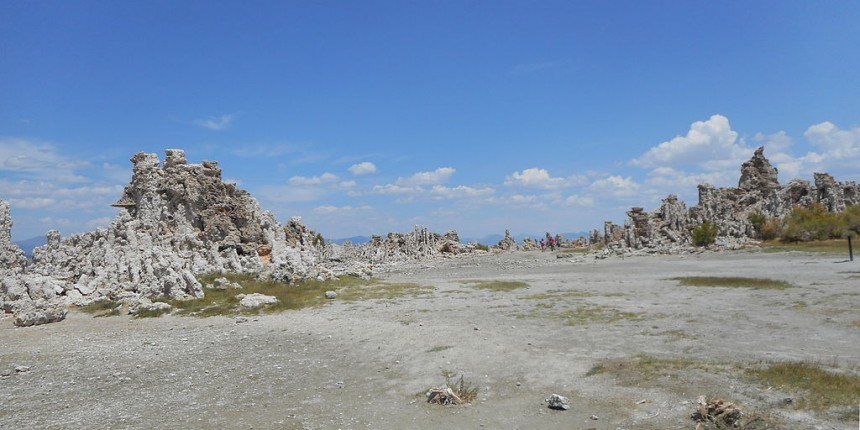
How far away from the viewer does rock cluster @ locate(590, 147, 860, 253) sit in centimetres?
6594

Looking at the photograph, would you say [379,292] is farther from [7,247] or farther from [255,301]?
[7,247]

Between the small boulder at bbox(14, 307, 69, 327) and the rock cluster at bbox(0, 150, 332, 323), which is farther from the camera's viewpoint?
the rock cluster at bbox(0, 150, 332, 323)

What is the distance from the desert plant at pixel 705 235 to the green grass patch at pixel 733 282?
33.0m

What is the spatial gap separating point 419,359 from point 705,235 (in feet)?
182

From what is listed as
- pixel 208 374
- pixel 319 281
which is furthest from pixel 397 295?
pixel 208 374

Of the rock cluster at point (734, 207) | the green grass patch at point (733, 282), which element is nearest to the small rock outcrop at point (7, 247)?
the green grass patch at point (733, 282)

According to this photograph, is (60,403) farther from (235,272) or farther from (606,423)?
(235,272)

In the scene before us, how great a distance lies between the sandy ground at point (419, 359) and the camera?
973 cm

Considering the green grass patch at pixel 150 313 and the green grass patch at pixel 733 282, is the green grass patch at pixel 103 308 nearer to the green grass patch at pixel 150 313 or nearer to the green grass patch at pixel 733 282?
the green grass patch at pixel 150 313

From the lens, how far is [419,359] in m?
13.6

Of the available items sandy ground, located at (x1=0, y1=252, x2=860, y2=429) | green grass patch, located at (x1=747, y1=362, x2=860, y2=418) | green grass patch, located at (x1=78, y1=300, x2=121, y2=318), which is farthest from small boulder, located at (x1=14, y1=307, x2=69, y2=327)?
green grass patch, located at (x1=747, y1=362, x2=860, y2=418)

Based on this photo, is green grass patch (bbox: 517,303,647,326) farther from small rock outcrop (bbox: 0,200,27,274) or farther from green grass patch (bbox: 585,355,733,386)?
small rock outcrop (bbox: 0,200,27,274)

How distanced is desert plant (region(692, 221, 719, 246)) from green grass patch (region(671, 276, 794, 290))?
1300 inches

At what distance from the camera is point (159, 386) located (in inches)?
487
